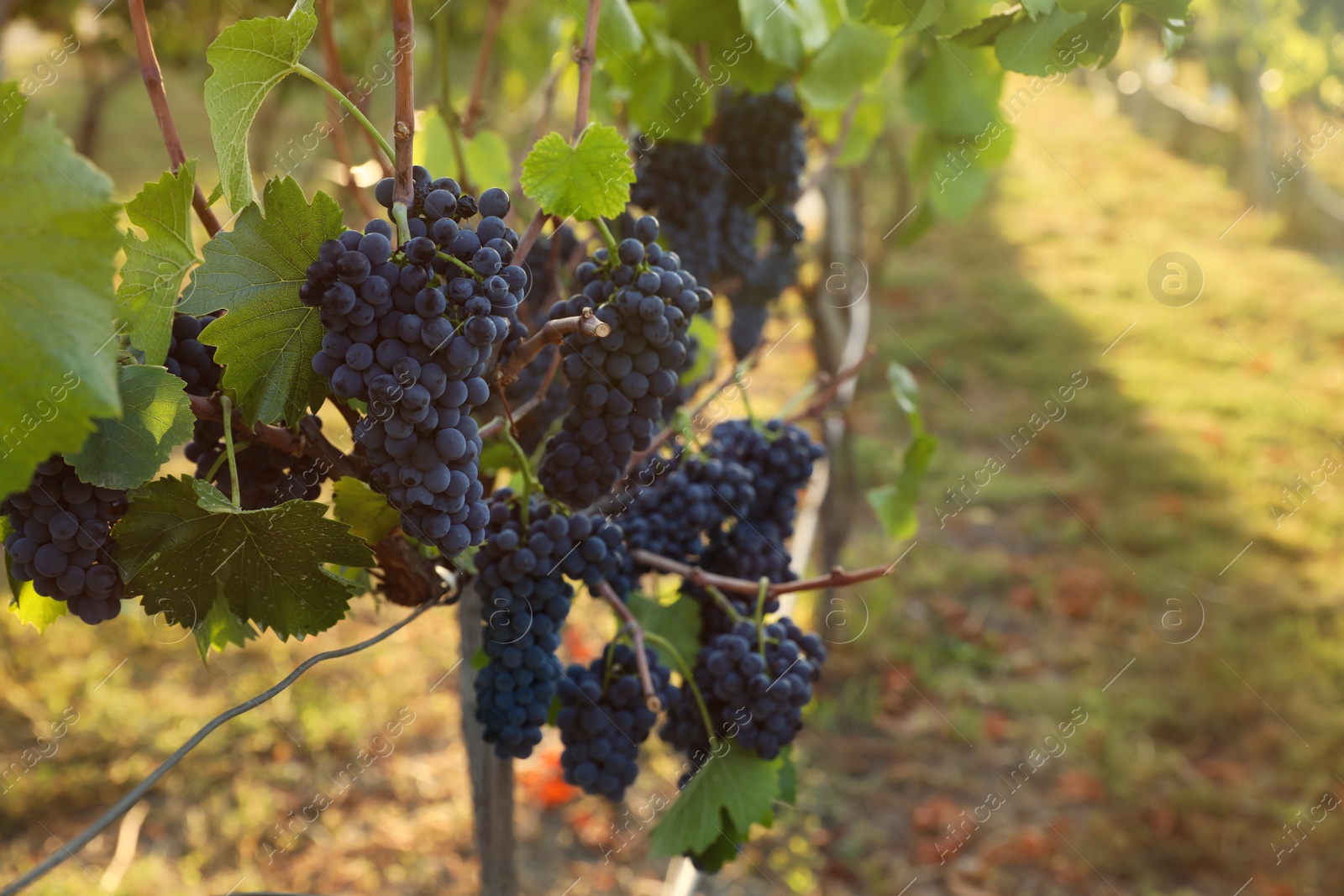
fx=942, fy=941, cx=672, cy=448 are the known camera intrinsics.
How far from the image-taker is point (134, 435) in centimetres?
54

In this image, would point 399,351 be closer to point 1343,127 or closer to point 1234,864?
point 1234,864

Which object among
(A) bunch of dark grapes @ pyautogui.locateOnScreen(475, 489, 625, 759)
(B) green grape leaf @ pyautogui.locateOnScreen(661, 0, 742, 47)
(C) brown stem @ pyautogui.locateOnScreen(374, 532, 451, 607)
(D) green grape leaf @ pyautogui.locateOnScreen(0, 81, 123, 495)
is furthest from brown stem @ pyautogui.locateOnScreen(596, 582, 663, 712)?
(B) green grape leaf @ pyautogui.locateOnScreen(661, 0, 742, 47)

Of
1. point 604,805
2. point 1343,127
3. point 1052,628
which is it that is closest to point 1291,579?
point 1052,628

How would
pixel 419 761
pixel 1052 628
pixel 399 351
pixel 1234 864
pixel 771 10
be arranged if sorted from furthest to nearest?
pixel 1052 628, pixel 419 761, pixel 1234 864, pixel 771 10, pixel 399 351

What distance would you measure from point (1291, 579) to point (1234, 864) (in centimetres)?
140

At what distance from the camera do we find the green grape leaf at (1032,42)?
2.65ft

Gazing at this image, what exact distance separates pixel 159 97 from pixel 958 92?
98 centimetres

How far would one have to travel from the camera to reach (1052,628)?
10.5 feet

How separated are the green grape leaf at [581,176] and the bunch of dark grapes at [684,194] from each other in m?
0.54

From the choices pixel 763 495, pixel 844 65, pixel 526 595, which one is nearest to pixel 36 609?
pixel 526 595

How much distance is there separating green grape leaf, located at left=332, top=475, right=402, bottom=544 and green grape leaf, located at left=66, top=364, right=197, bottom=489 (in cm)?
13

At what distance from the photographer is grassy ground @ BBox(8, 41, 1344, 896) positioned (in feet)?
7.36

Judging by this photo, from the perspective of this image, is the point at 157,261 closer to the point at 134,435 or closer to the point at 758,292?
the point at 134,435

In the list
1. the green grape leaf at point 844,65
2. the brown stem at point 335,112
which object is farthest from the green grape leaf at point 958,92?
the brown stem at point 335,112
